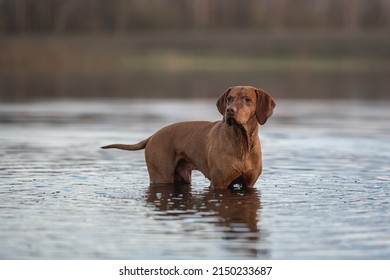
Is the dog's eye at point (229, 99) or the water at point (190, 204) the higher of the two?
the dog's eye at point (229, 99)

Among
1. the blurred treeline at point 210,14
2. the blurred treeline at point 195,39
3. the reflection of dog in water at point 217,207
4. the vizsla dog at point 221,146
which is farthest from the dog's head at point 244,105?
the blurred treeline at point 210,14

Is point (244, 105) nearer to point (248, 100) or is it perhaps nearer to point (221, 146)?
point (248, 100)

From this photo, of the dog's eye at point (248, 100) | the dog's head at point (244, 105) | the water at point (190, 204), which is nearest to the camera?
the water at point (190, 204)

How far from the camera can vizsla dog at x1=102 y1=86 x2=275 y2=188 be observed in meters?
12.0

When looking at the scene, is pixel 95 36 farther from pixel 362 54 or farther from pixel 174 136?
pixel 174 136

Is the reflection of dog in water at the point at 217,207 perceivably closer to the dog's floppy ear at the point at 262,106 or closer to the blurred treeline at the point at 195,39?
the dog's floppy ear at the point at 262,106

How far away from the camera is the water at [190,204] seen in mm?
9234

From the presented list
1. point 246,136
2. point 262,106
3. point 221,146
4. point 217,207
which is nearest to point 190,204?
point 217,207

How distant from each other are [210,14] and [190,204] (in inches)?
2030

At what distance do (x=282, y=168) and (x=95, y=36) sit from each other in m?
44.1

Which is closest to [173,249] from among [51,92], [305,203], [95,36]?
[305,203]

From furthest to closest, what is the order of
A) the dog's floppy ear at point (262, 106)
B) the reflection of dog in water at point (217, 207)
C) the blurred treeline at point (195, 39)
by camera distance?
the blurred treeline at point (195, 39)
the dog's floppy ear at point (262, 106)
the reflection of dog in water at point (217, 207)

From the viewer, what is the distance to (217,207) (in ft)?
37.3

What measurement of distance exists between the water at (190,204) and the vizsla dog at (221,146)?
244mm
